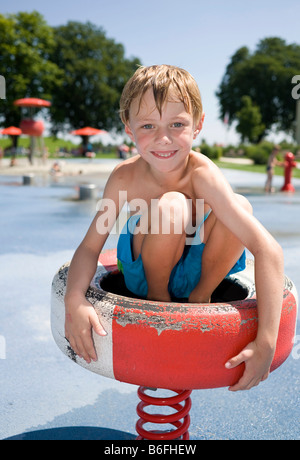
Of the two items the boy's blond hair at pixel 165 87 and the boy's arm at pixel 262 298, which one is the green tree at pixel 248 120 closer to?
the boy's blond hair at pixel 165 87

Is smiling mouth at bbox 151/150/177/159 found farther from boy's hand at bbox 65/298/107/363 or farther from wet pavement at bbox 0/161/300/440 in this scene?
wet pavement at bbox 0/161/300/440

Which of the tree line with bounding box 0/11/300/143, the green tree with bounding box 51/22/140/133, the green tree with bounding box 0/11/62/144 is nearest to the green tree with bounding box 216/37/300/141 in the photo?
the tree line with bounding box 0/11/300/143

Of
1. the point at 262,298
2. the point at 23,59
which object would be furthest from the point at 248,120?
the point at 262,298

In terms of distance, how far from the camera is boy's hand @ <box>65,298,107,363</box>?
133cm

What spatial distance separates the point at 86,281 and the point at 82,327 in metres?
0.18

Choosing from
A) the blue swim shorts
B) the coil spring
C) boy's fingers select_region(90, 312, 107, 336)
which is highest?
the blue swim shorts

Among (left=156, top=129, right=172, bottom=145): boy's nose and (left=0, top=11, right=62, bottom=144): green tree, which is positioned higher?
(left=0, top=11, right=62, bottom=144): green tree

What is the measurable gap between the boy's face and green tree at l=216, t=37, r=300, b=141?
44.5m

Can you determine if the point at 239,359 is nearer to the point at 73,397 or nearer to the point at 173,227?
the point at 173,227

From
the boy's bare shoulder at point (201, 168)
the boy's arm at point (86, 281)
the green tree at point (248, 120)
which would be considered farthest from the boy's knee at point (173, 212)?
the green tree at point (248, 120)

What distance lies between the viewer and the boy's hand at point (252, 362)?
49.1 inches
